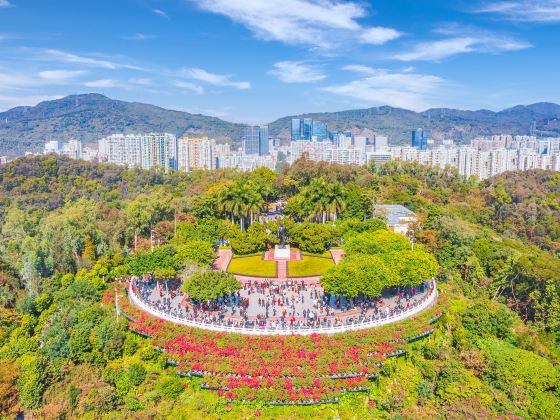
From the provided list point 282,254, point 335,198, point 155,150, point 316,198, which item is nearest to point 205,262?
point 282,254

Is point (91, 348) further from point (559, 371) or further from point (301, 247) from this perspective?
point (559, 371)

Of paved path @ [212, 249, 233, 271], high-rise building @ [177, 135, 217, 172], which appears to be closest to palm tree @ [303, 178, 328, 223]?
paved path @ [212, 249, 233, 271]

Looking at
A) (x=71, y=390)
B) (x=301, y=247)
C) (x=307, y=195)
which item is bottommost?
(x=71, y=390)

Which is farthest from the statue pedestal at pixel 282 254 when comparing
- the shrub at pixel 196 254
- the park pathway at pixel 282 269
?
the shrub at pixel 196 254

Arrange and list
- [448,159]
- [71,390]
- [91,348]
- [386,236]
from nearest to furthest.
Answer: [71,390]
[91,348]
[386,236]
[448,159]

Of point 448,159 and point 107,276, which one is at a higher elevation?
point 448,159

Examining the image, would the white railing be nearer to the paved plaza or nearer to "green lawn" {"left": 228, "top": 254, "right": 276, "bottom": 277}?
the paved plaza

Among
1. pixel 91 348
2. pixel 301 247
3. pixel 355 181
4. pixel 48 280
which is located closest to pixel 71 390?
pixel 91 348
